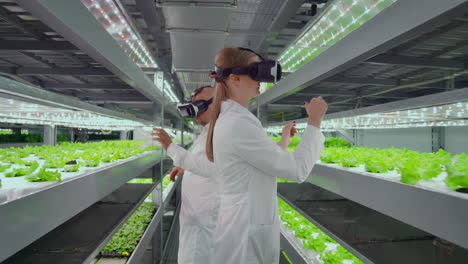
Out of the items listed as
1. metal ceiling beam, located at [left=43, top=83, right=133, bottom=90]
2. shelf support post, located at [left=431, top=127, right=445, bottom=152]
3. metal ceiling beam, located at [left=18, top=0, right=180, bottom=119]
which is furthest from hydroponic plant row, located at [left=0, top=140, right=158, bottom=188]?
shelf support post, located at [left=431, top=127, right=445, bottom=152]

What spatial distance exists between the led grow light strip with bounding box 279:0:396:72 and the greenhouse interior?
0.01m

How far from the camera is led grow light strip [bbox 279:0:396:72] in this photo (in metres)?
1.50

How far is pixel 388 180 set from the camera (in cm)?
119

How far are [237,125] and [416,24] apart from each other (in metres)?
0.75

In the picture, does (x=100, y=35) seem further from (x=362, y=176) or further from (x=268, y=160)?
(x=362, y=176)

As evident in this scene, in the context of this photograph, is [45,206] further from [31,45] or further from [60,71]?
[60,71]

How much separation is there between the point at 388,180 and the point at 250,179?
63 cm

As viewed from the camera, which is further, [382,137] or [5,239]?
[382,137]

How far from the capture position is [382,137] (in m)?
3.20

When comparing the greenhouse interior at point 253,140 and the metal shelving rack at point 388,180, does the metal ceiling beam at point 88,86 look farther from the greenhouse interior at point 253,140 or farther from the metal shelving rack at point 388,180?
the metal shelving rack at point 388,180

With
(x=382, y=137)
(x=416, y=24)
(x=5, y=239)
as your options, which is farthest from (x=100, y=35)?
(x=382, y=137)

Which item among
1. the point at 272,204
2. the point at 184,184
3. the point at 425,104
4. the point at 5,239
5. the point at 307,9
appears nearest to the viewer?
the point at 5,239

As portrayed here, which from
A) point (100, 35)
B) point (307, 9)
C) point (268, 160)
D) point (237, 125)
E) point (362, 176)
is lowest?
point (362, 176)

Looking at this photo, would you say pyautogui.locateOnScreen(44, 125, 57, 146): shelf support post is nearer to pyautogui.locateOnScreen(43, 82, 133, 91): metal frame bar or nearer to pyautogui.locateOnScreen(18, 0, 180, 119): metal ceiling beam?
pyautogui.locateOnScreen(43, 82, 133, 91): metal frame bar
